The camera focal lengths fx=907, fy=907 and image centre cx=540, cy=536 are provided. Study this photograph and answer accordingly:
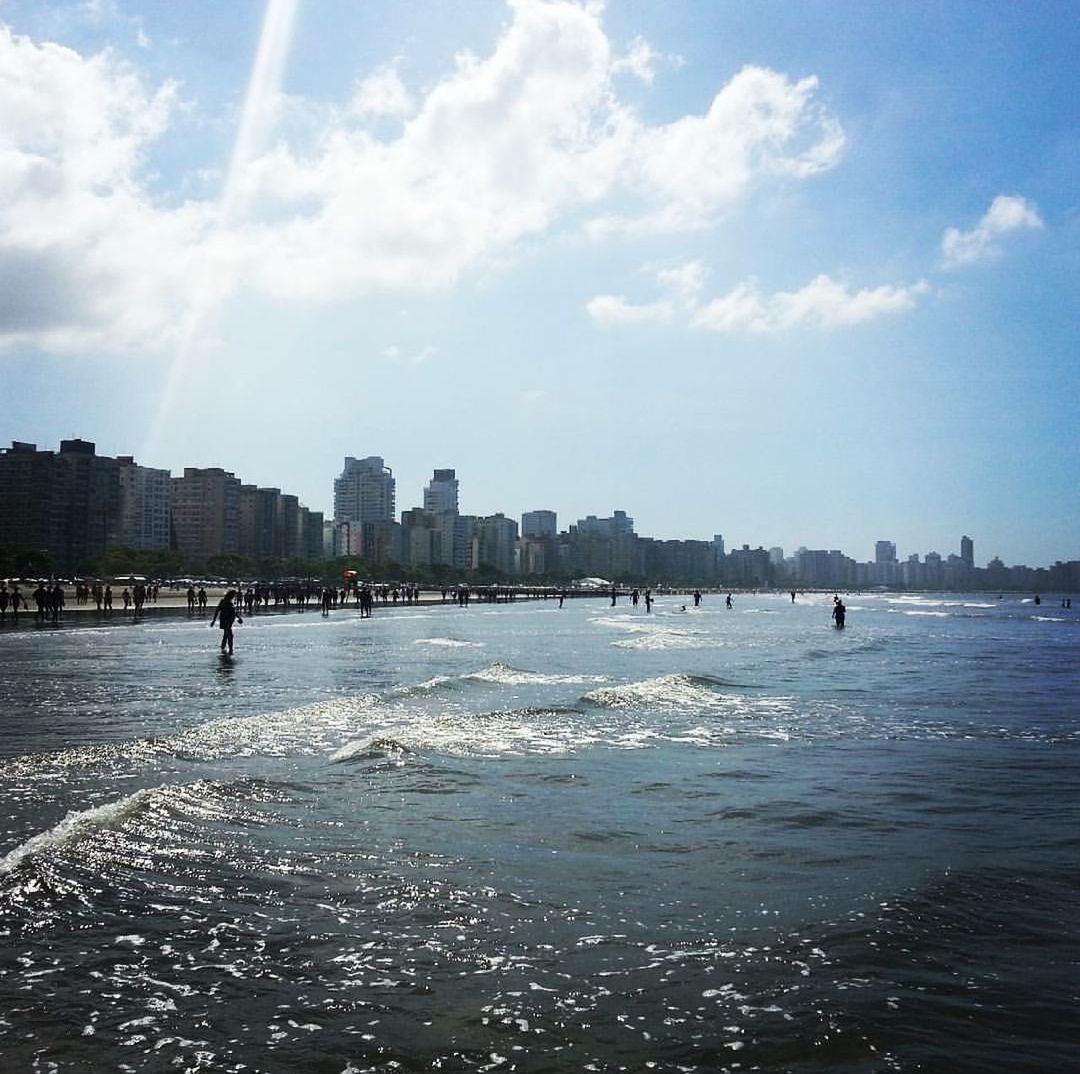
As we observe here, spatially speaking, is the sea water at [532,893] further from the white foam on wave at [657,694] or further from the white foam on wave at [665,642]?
the white foam on wave at [665,642]

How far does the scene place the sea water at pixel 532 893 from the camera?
475 centimetres

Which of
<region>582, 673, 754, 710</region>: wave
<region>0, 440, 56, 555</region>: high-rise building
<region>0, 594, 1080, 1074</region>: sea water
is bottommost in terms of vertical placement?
<region>582, 673, 754, 710</region>: wave

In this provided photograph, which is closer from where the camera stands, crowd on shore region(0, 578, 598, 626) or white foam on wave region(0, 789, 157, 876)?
white foam on wave region(0, 789, 157, 876)

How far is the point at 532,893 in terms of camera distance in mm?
6969

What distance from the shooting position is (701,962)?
5680 millimetres

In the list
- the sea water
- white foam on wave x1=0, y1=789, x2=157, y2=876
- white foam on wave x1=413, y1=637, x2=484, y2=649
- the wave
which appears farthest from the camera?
white foam on wave x1=413, y1=637, x2=484, y2=649

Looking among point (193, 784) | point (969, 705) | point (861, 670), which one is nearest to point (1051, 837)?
point (193, 784)

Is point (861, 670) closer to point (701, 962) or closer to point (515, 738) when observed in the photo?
point (515, 738)

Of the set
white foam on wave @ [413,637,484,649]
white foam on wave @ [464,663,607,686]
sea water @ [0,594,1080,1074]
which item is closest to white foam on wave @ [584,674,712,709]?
white foam on wave @ [464,663,607,686]

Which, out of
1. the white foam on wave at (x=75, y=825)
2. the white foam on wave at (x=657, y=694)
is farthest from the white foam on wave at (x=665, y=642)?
the white foam on wave at (x=75, y=825)

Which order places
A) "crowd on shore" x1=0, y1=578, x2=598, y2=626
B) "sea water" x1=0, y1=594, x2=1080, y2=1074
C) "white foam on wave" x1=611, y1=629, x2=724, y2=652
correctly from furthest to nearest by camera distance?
1. "crowd on shore" x1=0, y1=578, x2=598, y2=626
2. "white foam on wave" x1=611, y1=629, x2=724, y2=652
3. "sea water" x1=0, y1=594, x2=1080, y2=1074

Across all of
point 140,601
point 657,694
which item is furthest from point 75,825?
point 140,601

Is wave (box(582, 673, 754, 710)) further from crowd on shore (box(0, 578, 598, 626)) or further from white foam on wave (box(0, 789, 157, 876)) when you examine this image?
crowd on shore (box(0, 578, 598, 626))

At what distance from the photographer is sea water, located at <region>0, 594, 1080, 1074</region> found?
187 inches
